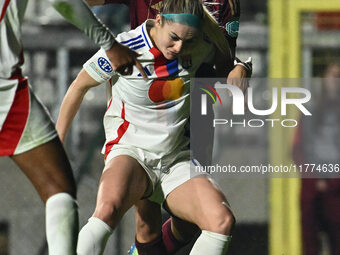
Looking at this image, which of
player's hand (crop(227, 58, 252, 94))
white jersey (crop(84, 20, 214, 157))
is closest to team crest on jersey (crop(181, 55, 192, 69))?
white jersey (crop(84, 20, 214, 157))

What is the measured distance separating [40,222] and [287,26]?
5.34 feet

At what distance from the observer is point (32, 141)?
9.59 feet

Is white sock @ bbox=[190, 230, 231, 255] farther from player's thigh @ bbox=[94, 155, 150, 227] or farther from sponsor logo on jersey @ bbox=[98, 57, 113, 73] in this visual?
sponsor logo on jersey @ bbox=[98, 57, 113, 73]

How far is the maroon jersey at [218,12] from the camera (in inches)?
137

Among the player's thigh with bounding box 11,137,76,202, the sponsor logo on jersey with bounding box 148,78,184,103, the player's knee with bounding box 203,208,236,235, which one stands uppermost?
the sponsor logo on jersey with bounding box 148,78,184,103

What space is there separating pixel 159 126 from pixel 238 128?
0.94m

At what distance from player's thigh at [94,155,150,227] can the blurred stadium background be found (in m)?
0.95

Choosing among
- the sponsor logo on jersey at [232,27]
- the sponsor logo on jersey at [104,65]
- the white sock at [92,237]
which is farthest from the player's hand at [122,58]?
the white sock at [92,237]

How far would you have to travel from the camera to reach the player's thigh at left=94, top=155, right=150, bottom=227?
10.3 feet

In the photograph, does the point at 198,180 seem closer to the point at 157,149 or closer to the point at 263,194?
the point at 157,149

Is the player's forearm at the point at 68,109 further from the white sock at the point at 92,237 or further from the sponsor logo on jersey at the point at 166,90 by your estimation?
the white sock at the point at 92,237

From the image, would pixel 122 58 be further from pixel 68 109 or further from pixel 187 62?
pixel 68 109

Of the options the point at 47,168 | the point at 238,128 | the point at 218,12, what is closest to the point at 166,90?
the point at 218,12

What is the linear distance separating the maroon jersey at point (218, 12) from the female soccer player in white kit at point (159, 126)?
0.13 m
